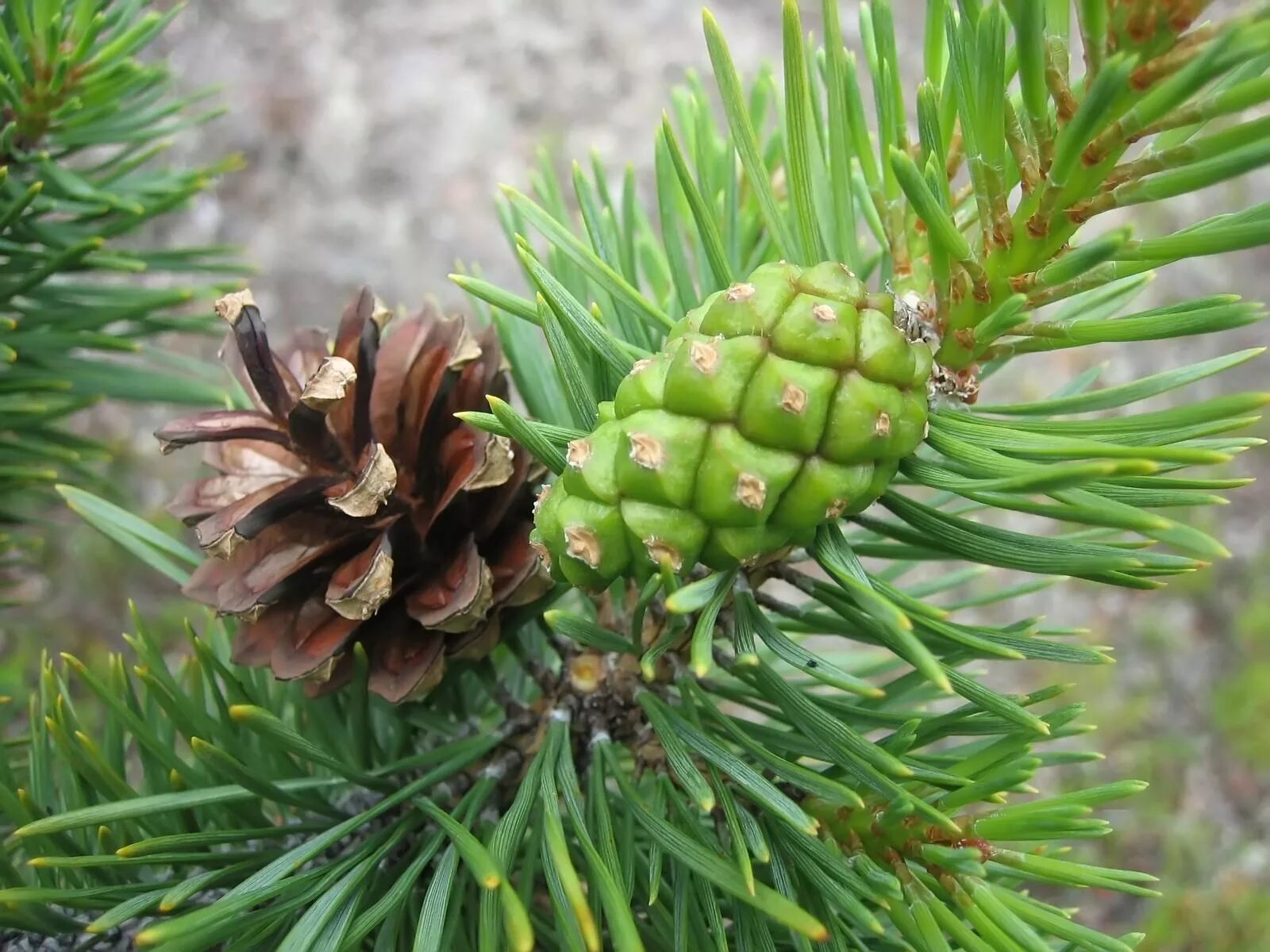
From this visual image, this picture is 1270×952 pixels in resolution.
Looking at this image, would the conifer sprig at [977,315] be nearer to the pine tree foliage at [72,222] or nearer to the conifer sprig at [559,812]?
the conifer sprig at [559,812]

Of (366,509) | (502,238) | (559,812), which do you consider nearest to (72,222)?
(366,509)

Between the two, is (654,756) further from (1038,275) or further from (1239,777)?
(1239,777)

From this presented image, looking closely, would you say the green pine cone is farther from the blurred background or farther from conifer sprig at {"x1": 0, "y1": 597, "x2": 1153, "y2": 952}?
the blurred background

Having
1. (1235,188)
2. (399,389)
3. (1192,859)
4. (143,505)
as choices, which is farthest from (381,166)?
(1192,859)

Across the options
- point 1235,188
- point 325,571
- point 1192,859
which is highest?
point 325,571

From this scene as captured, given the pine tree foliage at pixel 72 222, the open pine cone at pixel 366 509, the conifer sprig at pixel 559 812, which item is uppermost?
the pine tree foliage at pixel 72 222

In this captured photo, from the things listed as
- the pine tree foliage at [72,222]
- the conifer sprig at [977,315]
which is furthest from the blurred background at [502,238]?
the conifer sprig at [977,315]
